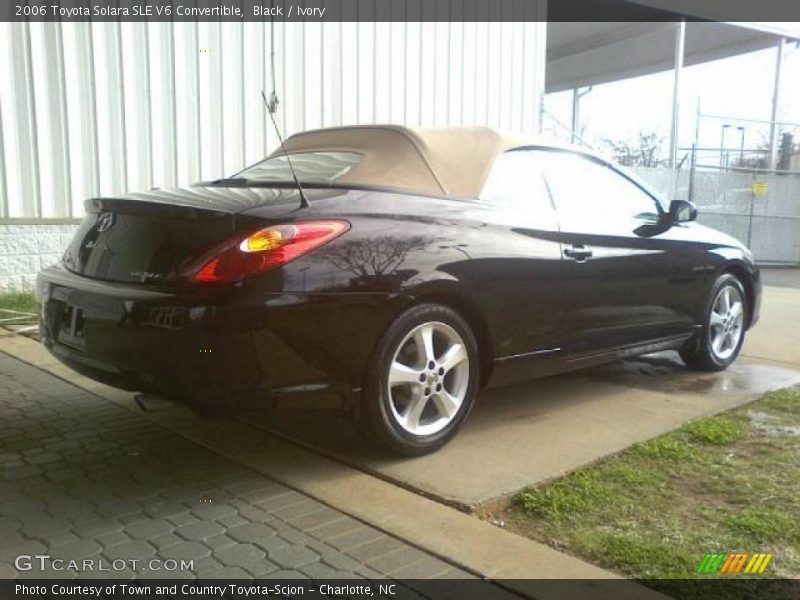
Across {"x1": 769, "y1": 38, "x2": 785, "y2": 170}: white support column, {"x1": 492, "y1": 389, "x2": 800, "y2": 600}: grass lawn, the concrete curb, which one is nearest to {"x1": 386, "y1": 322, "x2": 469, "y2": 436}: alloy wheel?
the concrete curb

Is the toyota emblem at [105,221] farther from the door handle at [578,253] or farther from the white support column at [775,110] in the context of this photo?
the white support column at [775,110]

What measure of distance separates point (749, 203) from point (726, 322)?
10.9 metres

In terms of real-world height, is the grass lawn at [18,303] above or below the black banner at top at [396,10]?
below

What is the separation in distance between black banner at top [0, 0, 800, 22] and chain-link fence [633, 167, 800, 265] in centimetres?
304

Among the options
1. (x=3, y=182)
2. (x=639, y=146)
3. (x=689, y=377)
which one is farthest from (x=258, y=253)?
(x=639, y=146)

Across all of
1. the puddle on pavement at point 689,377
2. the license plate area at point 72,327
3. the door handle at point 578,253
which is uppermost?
the door handle at point 578,253

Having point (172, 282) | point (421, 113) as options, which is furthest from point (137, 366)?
point (421, 113)

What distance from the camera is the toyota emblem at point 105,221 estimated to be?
3353mm

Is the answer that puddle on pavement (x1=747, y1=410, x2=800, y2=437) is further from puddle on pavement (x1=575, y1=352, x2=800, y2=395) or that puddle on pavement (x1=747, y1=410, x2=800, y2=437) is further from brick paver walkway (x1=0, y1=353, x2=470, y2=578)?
brick paver walkway (x1=0, y1=353, x2=470, y2=578)

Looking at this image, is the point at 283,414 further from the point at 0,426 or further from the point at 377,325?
the point at 0,426

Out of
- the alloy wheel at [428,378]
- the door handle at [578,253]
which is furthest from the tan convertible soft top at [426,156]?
the alloy wheel at [428,378]

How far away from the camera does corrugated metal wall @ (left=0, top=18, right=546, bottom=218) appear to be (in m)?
7.44

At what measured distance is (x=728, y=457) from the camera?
11.8 feet

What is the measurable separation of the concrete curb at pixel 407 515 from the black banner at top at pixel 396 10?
5298 mm
